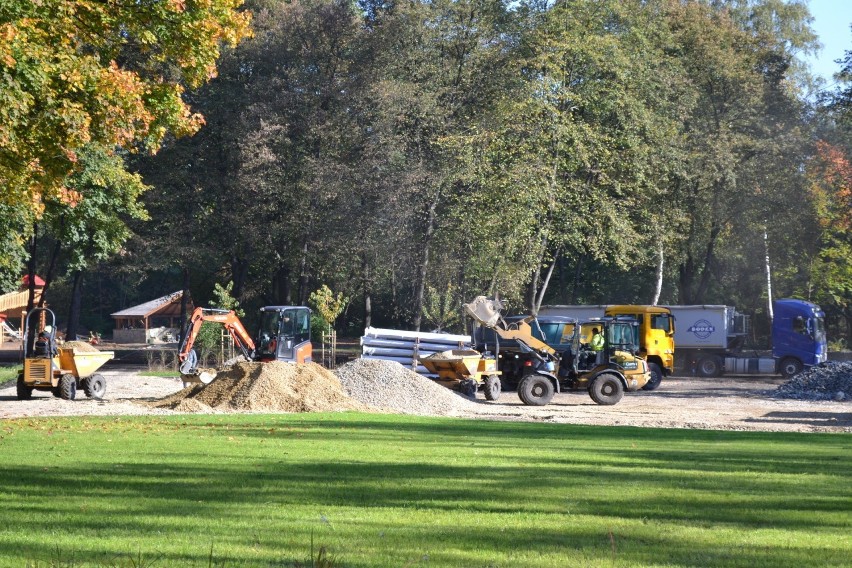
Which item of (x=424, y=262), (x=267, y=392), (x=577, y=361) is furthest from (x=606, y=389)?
(x=424, y=262)

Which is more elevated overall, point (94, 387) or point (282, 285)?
point (282, 285)

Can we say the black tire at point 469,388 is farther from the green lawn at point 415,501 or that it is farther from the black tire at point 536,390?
the green lawn at point 415,501

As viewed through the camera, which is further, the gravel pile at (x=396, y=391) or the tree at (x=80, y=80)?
the gravel pile at (x=396, y=391)

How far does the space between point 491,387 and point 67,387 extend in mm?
13271

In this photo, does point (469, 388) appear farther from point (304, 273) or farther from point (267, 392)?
point (304, 273)

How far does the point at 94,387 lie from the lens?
32.5 metres

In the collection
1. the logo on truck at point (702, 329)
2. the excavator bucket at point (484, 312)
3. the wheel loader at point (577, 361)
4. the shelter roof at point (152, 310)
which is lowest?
the wheel loader at point (577, 361)

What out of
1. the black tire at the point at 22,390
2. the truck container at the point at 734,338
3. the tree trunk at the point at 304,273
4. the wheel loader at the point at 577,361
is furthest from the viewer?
the tree trunk at the point at 304,273

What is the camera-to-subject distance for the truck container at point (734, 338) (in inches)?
1890

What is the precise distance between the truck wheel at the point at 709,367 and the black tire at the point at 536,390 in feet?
71.7

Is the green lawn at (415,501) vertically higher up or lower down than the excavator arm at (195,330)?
lower down

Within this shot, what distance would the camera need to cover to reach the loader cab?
38.2m

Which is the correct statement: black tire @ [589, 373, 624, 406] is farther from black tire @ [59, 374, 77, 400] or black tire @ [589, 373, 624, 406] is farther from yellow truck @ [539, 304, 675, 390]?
black tire @ [59, 374, 77, 400]

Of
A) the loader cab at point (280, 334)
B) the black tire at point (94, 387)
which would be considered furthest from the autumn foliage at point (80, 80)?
the loader cab at point (280, 334)
